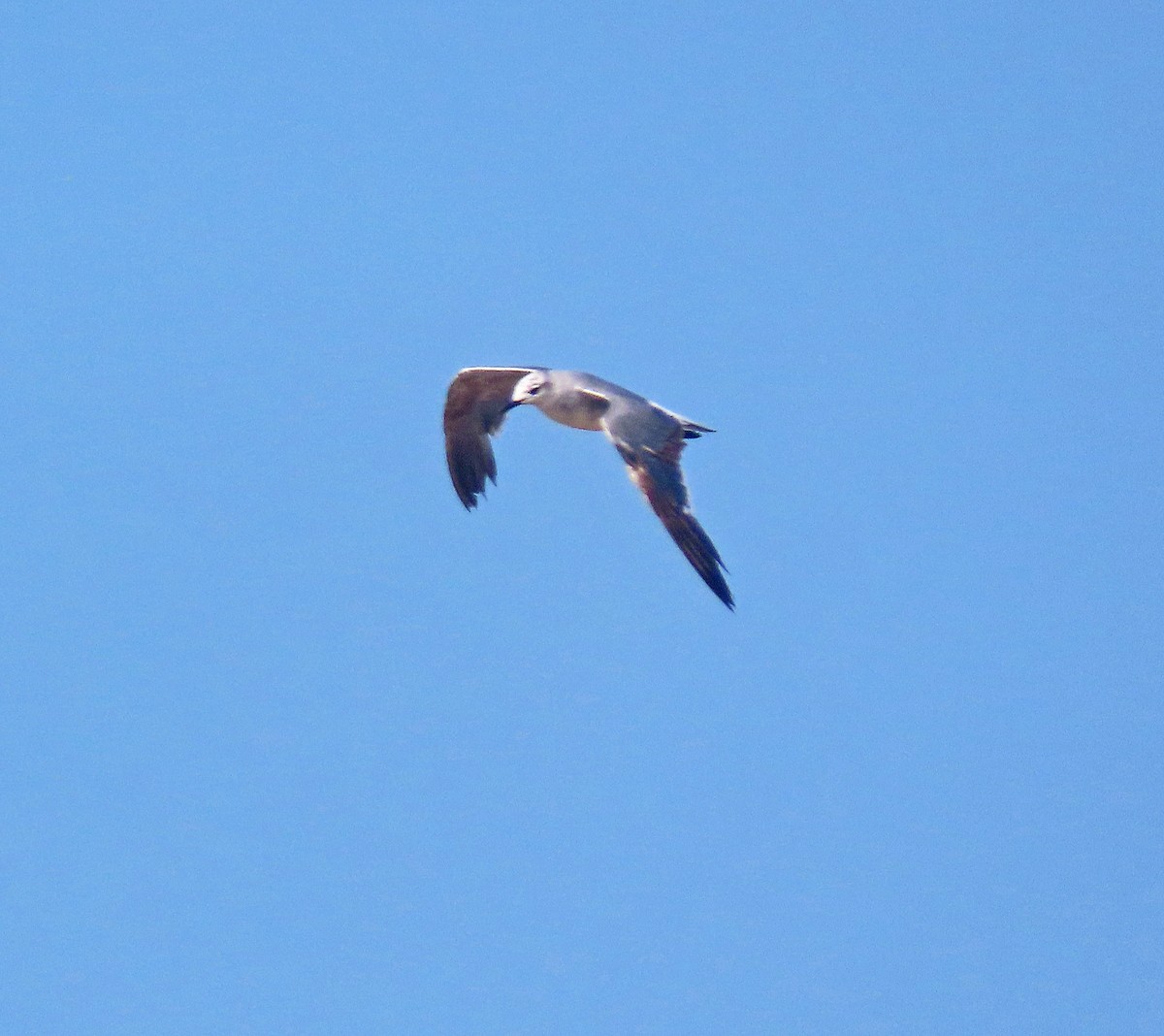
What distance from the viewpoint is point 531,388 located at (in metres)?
18.1

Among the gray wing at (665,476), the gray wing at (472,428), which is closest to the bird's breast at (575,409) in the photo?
the gray wing at (665,476)

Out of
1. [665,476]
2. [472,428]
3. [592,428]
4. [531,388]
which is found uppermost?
[472,428]

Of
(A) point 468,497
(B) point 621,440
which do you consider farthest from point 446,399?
(B) point 621,440

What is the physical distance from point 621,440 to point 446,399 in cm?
456

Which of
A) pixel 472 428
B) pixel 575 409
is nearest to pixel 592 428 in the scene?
pixel 575 409

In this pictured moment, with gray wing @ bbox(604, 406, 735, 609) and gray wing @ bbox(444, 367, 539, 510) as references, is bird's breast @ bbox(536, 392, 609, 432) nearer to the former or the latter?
gray wing @ bbox(604, 406, 735, 609)

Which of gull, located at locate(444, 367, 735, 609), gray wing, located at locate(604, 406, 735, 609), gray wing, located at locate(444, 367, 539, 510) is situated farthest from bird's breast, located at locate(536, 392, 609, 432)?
gray wing, located at locate(444, 367, 539, 510)

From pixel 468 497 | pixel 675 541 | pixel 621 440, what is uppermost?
pixel 468 497

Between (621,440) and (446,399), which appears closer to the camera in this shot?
(621,440)

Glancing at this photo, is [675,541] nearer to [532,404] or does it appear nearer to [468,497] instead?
[532,404]

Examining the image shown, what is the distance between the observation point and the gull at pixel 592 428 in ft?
48.8

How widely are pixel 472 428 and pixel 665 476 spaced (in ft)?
16.7

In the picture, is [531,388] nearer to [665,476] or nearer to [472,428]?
[472,428]

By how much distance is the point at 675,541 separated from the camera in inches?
580
